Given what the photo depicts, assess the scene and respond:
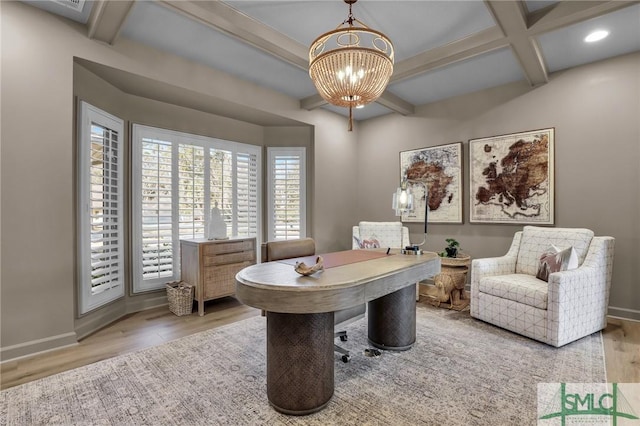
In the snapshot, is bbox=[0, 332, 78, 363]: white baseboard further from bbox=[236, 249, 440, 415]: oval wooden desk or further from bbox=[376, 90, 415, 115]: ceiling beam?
bbox=[376, 90, 415, 115]: ceiling beam

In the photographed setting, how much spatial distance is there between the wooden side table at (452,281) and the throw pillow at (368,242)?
98 cm

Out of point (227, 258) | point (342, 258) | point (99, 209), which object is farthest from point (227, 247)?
point (342, 258)

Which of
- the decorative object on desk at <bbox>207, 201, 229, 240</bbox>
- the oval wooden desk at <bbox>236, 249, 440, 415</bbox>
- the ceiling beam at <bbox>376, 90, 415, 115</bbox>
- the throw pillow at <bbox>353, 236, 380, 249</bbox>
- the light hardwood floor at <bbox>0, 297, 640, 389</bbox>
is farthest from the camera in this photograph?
the throw pillow at <bbox>353, 236, 380, 249</bbox>

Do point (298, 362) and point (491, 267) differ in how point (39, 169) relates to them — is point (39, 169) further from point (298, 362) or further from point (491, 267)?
point (491, 267)

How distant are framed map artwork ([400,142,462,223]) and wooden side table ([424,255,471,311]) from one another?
3.13 ft

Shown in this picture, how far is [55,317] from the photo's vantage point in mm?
2609

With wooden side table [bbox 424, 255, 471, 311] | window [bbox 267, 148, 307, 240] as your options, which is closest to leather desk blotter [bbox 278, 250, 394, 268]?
wooden side table [bbox 424, 255, 471, 311]

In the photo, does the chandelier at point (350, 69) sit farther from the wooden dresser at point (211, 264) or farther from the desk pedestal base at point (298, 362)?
the wooden dresser at point (211, 264)

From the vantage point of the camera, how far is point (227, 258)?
375 cm

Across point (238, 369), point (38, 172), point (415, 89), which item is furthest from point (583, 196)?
point (38, 172)

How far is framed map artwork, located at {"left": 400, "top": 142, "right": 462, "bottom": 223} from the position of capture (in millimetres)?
4410

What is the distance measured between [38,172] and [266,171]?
9.14ft

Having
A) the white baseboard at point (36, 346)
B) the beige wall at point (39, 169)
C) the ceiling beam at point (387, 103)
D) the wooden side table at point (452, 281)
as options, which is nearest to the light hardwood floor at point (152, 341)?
the white baseboard at point (36, 346)

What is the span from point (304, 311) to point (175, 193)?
9.91ft
